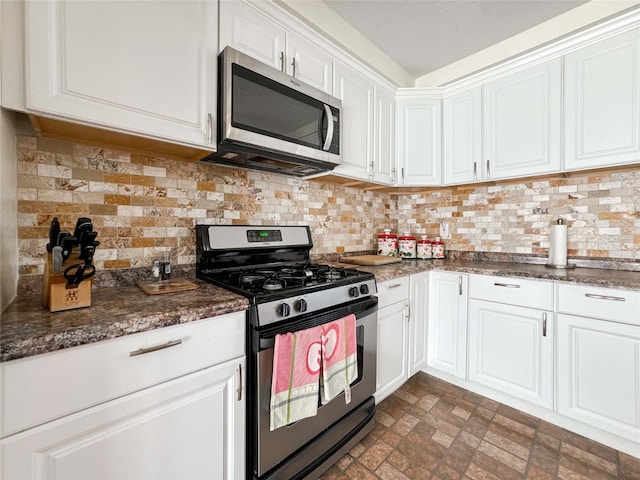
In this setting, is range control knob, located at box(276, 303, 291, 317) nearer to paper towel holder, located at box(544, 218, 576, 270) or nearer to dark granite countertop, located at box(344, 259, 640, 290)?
dark granite countertop, located at box(344, 259, 640, 290)

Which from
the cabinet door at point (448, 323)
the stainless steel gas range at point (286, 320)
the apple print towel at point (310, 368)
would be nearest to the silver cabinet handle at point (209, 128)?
the stainless steel gas range at point (286, 320)

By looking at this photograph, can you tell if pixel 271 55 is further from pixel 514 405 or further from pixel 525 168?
pixel 514 405

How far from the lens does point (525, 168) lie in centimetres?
201

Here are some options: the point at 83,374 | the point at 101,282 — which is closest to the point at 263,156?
the point at 101,282

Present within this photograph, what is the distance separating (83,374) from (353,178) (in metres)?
1.76

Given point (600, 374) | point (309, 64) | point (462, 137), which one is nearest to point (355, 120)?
point (309, 64)

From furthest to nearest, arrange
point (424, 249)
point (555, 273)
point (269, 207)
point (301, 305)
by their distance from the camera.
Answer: point (424, 249), point (269, 207), point (555, 273), point (301, 305)

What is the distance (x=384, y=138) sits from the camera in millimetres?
2307

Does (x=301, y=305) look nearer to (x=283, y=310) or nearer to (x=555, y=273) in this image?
(x=283, y=310)

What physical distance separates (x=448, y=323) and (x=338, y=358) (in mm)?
1215

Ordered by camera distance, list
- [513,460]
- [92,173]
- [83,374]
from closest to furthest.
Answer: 1. [83,374]
2. [92,173]
3. [513,460]

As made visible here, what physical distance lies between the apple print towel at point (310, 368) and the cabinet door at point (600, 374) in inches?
51.2

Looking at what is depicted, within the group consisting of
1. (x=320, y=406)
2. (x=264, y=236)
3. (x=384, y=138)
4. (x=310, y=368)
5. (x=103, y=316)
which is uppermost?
(x=384, y=138)

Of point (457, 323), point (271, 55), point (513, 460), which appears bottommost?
point (513, 460)
